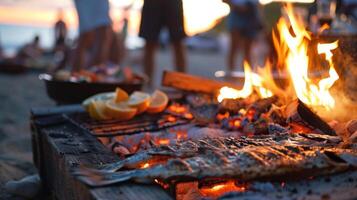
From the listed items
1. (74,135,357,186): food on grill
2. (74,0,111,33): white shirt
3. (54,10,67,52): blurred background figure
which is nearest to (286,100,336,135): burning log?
(74,135,357,186): food on grill

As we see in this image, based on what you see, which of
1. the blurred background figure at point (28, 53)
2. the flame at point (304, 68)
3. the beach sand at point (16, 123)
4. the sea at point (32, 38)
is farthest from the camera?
the sea at point (32, 38)

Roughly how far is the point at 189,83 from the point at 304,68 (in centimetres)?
125

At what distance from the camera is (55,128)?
303cm

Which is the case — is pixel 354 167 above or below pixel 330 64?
below

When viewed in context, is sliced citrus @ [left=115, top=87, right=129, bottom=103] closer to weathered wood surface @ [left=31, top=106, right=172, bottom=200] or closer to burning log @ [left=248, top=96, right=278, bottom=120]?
weathered wood surface @ [left=31, top=106, right=172, bottom=200]

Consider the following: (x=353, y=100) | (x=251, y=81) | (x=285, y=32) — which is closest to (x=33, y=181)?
(x=251, y=81)

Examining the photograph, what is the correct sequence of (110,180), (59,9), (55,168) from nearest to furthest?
1. (110,180)
2. (55,168)
3. (59,9)

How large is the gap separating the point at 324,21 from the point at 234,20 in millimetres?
4336

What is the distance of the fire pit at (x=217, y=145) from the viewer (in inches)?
73.0

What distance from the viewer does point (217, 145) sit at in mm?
2186

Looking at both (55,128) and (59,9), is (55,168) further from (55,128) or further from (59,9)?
(59,9)

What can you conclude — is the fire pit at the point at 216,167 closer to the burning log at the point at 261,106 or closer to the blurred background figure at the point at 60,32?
the burning log at the point at 261,106

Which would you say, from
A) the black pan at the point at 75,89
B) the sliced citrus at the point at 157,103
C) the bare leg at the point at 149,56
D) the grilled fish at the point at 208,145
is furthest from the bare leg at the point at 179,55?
the grilled fish at the point at 208,145

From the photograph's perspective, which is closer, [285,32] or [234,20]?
[285,32]
